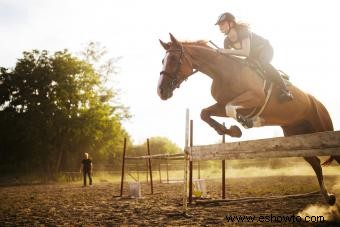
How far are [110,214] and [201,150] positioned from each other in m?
3.37

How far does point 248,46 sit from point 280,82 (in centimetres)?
80

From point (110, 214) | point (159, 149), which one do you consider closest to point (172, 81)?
point (110, 214)

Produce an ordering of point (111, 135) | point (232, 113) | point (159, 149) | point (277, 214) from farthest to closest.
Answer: point (159, 149) → point (111, 135) → point (277, 214) → point (232, 113)

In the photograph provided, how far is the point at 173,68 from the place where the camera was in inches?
A: 195

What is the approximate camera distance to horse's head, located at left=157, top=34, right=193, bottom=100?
4.84 meters

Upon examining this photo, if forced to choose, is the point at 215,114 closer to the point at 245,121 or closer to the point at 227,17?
the point at 245,121

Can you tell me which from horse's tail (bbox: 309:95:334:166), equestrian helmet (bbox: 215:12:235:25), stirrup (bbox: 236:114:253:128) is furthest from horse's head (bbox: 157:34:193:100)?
horse's tail (bbox: 309:95:334:166)

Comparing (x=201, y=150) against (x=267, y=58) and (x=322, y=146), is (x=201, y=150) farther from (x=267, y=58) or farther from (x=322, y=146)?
(x=322, y=146)

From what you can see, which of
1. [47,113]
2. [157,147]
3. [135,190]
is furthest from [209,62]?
[157,147]

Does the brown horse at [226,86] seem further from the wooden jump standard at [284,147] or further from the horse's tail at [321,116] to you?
the horse's tail at [321,116]

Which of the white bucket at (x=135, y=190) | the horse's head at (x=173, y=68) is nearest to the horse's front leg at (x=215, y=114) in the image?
the horse's head at (x=173, y=68)

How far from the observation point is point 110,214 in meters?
7.76

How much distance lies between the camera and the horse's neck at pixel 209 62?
16.4ft

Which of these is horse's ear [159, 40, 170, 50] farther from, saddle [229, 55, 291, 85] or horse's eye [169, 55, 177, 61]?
saddle [229, 55, 291, 85]
